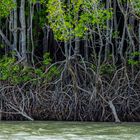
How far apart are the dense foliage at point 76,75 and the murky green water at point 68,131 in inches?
31.5

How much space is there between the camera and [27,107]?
48.6ft

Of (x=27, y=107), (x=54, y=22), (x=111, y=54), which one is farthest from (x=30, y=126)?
(x=111, y=54)

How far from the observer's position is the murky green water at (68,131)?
38.5 ft

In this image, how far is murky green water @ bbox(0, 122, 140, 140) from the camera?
11750mm

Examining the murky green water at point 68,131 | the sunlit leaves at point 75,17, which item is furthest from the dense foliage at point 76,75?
the murky green water at point 68,131

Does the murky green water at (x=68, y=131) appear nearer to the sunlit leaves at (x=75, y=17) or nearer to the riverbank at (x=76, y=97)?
the riverbank at (x=76, y=97)

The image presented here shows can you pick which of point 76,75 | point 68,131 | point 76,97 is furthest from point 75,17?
point 68,131

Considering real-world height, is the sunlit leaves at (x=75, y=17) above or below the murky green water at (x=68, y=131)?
above

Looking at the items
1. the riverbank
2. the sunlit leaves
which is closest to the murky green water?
the riverbank

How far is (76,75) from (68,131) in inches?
110

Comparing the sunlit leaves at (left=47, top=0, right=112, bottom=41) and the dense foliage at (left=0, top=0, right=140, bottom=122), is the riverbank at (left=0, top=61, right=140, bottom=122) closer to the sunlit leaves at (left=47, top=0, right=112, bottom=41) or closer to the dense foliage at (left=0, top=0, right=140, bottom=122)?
the dense foliage at (left=0, top=0, right=140, bottom=122)

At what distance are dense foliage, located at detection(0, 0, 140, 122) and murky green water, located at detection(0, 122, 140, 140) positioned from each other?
800 mm

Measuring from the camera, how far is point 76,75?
49.7 feet

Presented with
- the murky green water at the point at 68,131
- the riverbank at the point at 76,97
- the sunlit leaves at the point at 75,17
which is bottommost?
the murky green water at the point at 68,131
